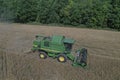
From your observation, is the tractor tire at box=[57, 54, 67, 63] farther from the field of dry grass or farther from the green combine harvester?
the field of dry grass

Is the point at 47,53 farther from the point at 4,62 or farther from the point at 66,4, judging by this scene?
the point at 66,4

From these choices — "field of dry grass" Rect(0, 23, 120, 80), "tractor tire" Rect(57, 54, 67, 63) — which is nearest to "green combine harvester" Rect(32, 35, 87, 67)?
"tractor tire" Rect(57, 54, 67, 63)

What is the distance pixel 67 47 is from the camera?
12719mm

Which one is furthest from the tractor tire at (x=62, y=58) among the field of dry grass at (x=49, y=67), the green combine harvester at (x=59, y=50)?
the field of dry grass at (x=49, y=67)

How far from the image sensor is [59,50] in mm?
12656

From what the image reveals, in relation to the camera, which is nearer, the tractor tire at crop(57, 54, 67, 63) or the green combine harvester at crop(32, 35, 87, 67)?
the green combine harvester at crop(32, 35, 87, 67)

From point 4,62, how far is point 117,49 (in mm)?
8837

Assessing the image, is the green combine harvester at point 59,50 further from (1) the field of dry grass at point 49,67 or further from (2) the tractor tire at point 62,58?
(1) the field of dry grass at point 49,67

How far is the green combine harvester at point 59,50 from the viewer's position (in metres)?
12.0

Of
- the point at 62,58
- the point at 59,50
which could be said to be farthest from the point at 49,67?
the point at 59,50

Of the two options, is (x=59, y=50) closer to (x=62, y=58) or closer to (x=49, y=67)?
(x=62, y=58)

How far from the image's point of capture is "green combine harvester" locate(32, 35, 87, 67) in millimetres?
12032

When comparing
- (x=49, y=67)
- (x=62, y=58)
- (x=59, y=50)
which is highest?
(x=59, y=50)

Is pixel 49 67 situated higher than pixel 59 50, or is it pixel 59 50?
pixel 59 50
